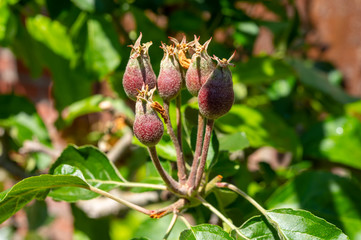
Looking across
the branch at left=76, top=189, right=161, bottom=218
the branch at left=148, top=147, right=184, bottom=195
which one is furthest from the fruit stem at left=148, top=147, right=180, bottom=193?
the branch at left=76, top=189, right=161, bottom=218

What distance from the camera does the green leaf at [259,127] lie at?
1.05 metres

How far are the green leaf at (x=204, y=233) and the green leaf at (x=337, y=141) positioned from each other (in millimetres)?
611

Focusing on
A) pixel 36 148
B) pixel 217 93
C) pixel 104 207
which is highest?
pixel 217 93

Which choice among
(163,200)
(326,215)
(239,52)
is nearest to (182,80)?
(326,215)

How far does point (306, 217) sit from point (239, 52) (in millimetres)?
985

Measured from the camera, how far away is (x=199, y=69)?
56cm

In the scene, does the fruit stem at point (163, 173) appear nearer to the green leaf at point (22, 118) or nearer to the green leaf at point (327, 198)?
the green leaf at point (327, 198)

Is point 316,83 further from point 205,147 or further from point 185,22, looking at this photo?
point 205,147

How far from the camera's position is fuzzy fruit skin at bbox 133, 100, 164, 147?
1.77ft

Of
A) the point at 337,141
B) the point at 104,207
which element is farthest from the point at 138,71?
the point at 104,207

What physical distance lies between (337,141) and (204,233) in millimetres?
663

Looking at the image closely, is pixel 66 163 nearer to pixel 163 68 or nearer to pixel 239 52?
pixel 163 68

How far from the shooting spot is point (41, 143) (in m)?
1.24

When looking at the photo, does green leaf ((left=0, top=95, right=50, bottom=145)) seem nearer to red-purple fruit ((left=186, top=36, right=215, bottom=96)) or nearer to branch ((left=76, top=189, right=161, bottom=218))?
branch ((left=76, top=189, right=161, bottom=218))
